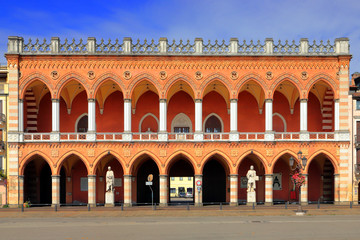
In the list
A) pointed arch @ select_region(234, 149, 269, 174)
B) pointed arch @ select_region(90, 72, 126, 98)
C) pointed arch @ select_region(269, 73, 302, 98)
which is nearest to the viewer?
pointed arch @ select_region(234, 149, 269, 174)

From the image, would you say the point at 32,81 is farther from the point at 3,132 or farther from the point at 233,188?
the point at 233,188

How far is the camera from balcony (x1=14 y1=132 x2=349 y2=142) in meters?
38.2

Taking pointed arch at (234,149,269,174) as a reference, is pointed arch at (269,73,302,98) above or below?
above

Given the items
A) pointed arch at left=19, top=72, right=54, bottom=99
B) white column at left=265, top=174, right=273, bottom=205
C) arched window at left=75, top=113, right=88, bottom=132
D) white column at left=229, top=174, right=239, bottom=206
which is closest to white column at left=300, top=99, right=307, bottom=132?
white column at left=265, top=174, right=273, bottom=205

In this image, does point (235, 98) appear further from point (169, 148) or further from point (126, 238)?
point (126, 238)

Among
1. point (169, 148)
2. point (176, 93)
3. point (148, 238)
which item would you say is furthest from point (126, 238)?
point (176, 93)

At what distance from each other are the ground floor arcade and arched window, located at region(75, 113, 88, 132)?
2682mm

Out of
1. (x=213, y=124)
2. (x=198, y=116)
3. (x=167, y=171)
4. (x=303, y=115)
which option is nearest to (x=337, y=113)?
(x=303, y=115)

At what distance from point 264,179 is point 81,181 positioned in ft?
53.3

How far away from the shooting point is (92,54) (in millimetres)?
38469

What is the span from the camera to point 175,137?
128 ft

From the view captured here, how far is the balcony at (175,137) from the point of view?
38250 mm

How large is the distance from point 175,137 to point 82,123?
9.20 meters

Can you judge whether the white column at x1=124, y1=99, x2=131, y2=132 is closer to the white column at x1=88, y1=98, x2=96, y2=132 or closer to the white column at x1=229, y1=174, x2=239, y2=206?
the white column at x1=88, y1=98, x2=96, y2=132
